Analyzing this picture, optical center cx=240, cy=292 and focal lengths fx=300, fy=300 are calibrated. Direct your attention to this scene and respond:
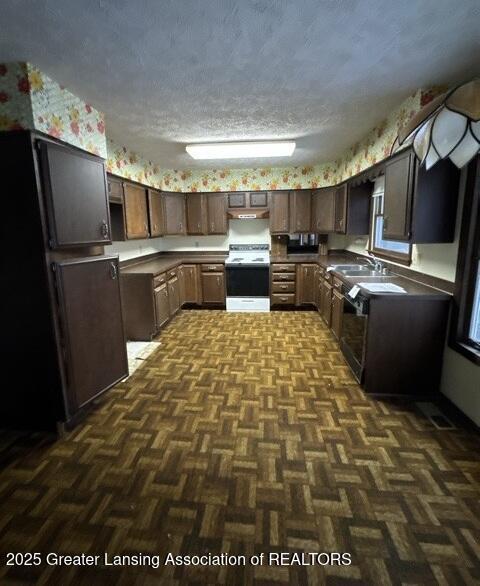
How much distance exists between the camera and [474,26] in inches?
61.1

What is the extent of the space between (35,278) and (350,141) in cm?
Answer: 359

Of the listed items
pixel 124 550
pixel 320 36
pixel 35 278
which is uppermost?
pixel 320 36

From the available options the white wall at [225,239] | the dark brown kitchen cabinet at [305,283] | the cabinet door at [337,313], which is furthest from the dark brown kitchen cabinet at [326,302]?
the white wall at [225,239]

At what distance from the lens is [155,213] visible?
4.52 meters

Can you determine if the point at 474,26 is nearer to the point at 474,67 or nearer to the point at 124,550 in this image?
the point at 474,67

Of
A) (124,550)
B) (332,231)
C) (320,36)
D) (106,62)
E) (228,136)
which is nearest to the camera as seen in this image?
(124,550)

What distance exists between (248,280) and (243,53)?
11.2ft

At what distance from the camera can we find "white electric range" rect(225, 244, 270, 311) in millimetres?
4906

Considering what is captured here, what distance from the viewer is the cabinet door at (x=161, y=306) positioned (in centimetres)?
388

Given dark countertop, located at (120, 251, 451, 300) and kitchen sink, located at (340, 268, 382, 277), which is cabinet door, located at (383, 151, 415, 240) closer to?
dark countertop, located at (120, 251, 451, 300)

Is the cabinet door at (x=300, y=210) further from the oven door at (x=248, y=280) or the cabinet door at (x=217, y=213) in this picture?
the cabinet door at (x=217, y=213)

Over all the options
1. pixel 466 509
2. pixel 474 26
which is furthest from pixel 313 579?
pixel 474 26

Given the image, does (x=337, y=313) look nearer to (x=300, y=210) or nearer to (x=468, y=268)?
(x=468, y=268)

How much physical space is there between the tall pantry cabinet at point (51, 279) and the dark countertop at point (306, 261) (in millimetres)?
1540
